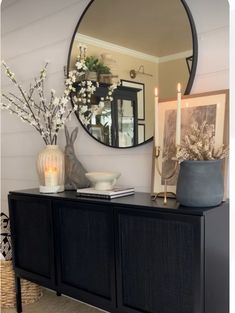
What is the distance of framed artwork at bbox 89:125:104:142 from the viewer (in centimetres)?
208

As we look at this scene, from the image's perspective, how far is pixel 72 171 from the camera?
6.88 feet

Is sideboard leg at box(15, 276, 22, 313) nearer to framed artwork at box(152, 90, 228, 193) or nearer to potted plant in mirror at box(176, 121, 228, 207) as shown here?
framed artwork at box(152, 90, 228, 193)

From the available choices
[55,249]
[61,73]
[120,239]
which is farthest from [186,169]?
[61,73]

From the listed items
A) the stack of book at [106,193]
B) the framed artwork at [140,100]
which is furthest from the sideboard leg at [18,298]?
the framed artwork at [140,100]

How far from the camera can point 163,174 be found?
1.69m

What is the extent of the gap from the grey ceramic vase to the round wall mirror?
48 centimetres

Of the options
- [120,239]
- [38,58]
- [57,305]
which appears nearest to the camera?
[120,239]

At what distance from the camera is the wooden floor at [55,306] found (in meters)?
2.19

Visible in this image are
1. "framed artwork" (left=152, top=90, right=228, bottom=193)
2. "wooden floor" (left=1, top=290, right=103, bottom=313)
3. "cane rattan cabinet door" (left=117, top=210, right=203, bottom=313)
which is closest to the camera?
"cane rattan cabinet door" (left=117, top=210, right=203, bottom=313)

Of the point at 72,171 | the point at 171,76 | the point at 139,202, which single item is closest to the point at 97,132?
the point at 72,171

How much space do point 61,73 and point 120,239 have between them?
1.37 m

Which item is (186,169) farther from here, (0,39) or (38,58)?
(0,39)

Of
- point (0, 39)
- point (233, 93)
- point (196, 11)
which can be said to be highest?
point (0, 39)

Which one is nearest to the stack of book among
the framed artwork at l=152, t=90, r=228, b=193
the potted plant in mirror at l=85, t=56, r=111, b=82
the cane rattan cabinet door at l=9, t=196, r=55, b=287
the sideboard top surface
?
the sideboard top surface
